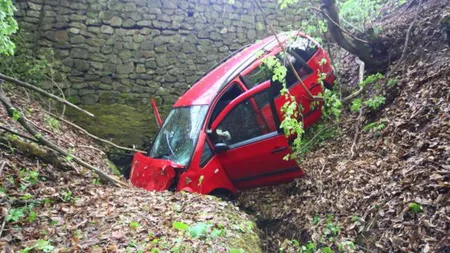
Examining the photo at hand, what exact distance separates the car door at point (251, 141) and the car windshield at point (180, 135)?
1.06 feet

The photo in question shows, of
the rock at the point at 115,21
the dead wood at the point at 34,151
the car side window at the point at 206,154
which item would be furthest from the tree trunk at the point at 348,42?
the rock at the point at 115,21

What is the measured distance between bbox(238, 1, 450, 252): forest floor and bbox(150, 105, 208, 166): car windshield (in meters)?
1.18

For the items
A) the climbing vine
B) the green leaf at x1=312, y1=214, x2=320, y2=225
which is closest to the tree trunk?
the green leaf at x1=312, y1=214, x2=320, y2=225

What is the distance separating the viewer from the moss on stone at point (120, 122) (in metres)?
7.88

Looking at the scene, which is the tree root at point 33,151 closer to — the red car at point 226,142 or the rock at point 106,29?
the red car at point 226,142

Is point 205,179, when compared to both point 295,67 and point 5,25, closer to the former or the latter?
point 295,67

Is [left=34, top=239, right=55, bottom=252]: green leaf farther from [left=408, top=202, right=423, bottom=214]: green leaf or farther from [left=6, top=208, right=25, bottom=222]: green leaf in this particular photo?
[left=408, top=202, right=423, bottom=214]: green leaf

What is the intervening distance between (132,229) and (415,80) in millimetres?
4209

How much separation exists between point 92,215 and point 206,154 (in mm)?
2017

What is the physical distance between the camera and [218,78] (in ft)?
19.3

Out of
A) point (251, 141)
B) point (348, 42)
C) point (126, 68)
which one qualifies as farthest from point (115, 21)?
point (348, 42)

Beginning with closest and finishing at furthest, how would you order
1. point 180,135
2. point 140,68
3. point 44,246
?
1. point 44,246
2. point 180,135
3. point 140,68

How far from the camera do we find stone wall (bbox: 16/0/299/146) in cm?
786

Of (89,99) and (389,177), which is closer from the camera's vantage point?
(389,177)
